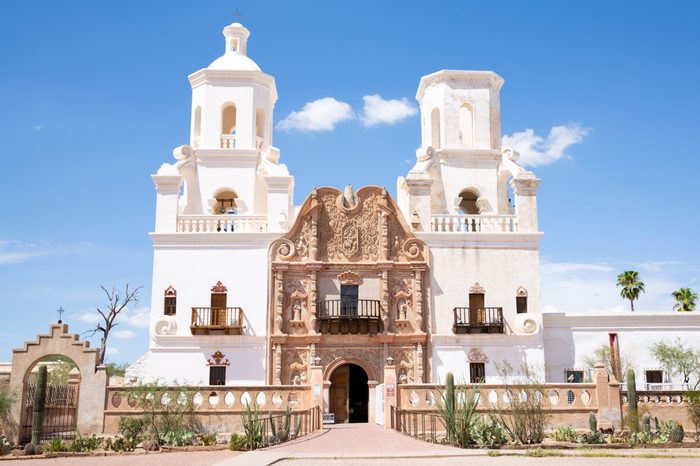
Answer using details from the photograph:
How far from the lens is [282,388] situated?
27.0 m

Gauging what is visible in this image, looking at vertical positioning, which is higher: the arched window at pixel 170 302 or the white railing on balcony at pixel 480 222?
the white railing on balcony at pixel 480 222

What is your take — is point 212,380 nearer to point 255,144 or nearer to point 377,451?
point 255,144

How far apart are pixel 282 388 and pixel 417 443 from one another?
742 cm

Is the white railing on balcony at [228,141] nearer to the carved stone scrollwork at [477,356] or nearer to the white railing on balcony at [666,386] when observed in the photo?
the carved stone scrollwork at [477,356]

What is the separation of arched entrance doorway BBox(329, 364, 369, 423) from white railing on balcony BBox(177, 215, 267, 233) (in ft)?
24.0

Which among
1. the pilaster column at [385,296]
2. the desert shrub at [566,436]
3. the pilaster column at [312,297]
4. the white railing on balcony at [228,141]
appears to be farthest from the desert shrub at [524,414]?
the white railing on balcony at [228,141]

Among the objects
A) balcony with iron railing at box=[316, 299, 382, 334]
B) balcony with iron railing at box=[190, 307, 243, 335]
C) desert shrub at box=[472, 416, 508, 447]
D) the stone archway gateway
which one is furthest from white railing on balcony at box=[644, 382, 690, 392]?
the stone archway gateway

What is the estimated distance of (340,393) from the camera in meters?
32.6

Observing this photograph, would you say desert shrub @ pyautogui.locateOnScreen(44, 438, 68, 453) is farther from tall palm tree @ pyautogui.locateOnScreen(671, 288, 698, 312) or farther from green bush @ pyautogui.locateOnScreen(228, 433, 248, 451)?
tall palm tree @ pyautogui.locateOnScreen(671, 288, 698, 312)

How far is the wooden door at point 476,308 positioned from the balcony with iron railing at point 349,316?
3.93 metres

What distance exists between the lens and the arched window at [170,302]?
3250 cm

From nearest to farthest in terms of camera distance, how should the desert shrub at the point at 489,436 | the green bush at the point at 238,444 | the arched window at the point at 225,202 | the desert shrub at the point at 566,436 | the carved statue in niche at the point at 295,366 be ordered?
the green bush at the point at 238,444 < the desert shrub at the point at 489,436 < the desert shrub at the point at 566,436 < the carved statue in niche at the point at 295,366 < the arched window at the point at 225,202

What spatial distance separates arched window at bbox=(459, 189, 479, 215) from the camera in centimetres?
3703

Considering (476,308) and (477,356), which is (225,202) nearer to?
(476,308)
